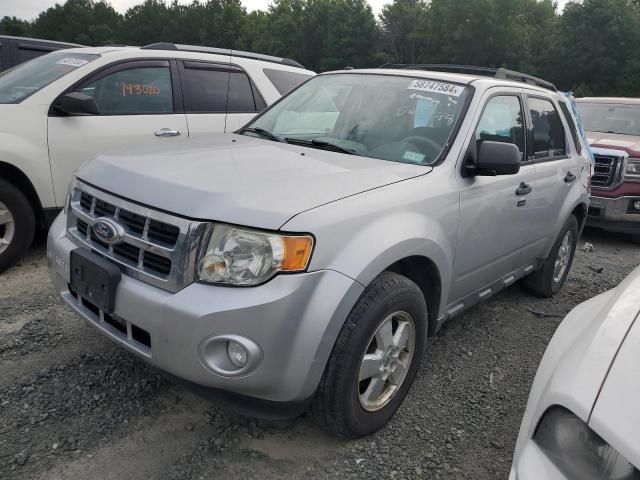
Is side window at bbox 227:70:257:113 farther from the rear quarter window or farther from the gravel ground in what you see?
the gravel ground

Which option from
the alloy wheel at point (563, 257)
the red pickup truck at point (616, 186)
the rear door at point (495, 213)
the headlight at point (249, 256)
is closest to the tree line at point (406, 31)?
the red pickup truck at point (616, 186)

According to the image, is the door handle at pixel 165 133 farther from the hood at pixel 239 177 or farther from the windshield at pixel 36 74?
the hood at pixel 239 177

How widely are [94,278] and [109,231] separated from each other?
21 cm

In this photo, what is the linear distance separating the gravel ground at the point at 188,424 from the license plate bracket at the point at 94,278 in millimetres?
609

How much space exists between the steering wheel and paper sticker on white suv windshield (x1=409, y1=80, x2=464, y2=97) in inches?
15.8

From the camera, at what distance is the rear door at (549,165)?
12.3 feet

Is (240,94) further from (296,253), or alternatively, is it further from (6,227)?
(296,253)

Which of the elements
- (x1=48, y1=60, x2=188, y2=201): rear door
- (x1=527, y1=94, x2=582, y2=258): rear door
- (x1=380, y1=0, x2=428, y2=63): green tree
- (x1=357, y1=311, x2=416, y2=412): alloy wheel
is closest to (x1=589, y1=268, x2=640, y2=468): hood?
(x1=357, y1=311, x2=416, y2=412): alloy wheel

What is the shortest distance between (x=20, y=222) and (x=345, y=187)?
2951mm

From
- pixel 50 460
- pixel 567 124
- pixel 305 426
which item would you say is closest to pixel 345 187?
pixel 305 426

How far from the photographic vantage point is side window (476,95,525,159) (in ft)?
10.5

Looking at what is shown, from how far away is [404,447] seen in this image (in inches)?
99.9

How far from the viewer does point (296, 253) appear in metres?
2.04

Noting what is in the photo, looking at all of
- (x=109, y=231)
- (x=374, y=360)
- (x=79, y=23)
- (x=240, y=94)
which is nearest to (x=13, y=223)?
(x=109, y=231)
